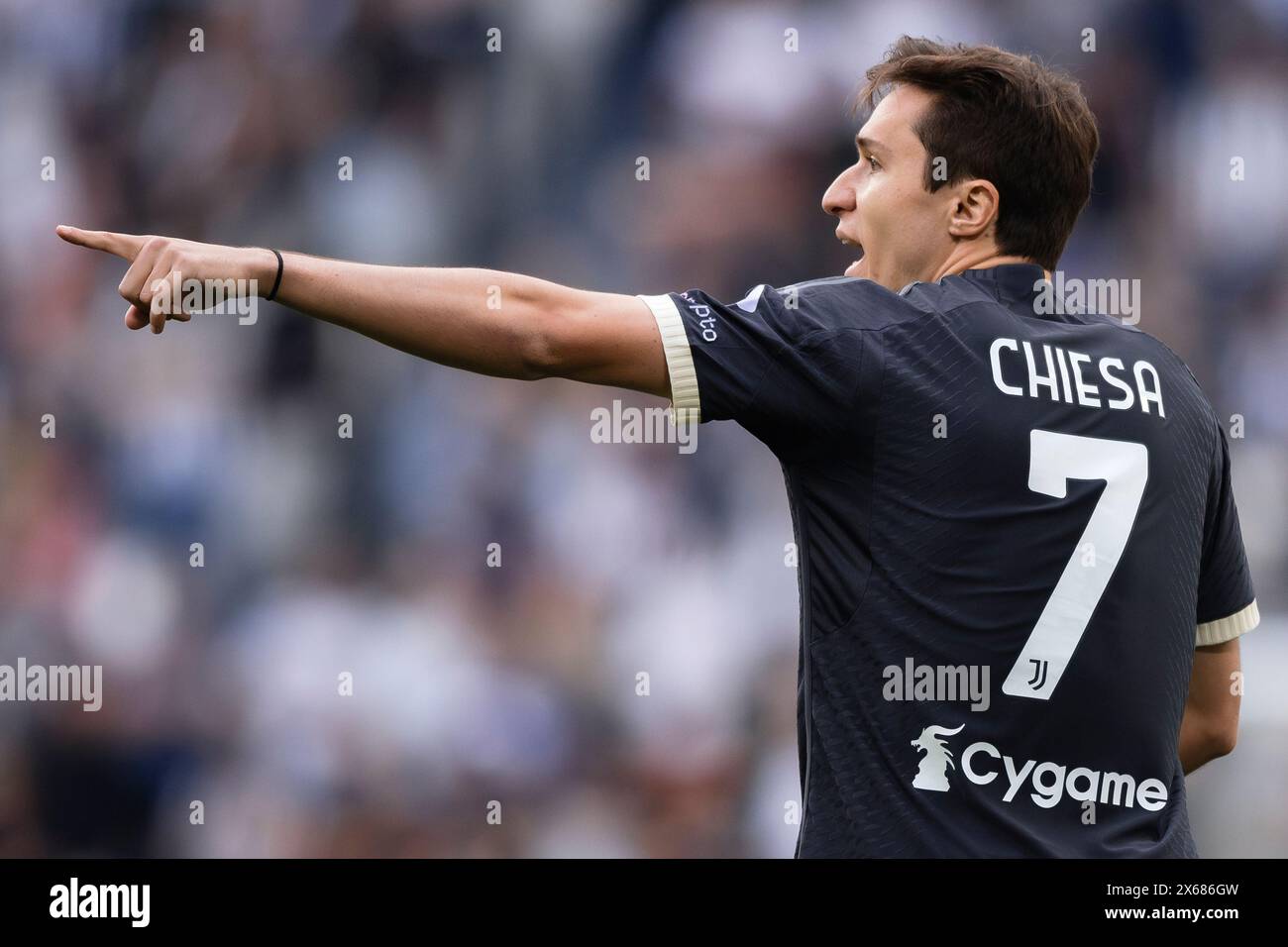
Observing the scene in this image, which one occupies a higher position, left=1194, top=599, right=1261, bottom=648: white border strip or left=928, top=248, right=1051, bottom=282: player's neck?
left=928, top=248, right=1051, bottom=282: player's neck

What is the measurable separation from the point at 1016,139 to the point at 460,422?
12.1ft

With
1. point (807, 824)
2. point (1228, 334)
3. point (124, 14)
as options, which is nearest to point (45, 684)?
point (124, 14)

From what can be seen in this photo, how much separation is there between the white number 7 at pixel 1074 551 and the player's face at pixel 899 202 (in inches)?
17.5

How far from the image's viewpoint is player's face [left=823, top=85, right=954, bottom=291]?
249 centimetres

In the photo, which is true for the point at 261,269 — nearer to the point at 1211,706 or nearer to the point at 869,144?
the point at 869,144

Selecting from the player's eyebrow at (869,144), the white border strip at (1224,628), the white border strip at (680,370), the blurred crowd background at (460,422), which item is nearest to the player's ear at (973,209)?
the player's eyebrow at (869,144)

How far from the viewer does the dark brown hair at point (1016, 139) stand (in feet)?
8.07

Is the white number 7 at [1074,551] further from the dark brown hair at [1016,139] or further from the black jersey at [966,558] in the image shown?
the dark brown hair at [1016,139]

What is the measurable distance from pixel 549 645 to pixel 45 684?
→ 1869 mm

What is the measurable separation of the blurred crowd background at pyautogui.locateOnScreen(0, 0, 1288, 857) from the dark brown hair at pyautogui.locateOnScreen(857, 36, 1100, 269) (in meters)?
3.05

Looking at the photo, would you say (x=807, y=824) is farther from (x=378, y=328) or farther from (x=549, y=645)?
(x=549, y=645)

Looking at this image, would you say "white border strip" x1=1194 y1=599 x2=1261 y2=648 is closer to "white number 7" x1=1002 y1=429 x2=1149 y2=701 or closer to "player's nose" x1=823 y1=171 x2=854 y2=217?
"white number 7" x1=1002 y1=429 x2=1149 y2=701

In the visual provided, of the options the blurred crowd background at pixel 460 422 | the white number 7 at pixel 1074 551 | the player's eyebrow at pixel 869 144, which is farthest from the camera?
the blurred crowd background at pixel 460 422

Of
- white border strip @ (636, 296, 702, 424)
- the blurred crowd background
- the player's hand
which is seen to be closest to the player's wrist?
the player's hand
